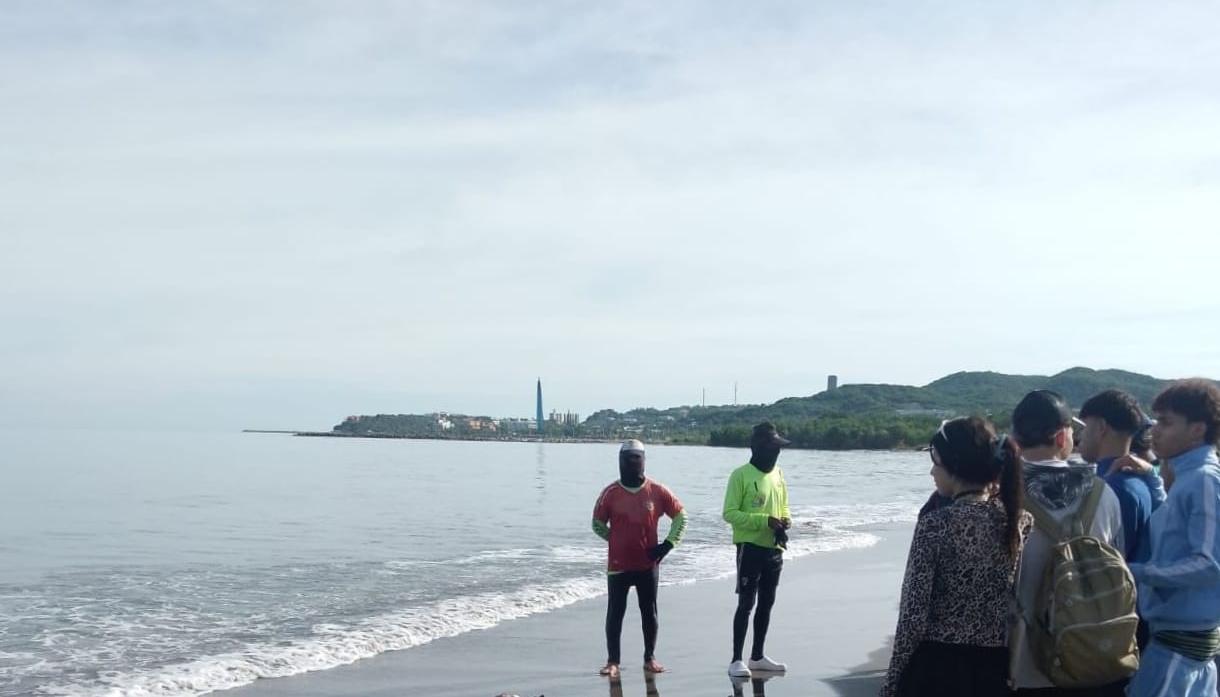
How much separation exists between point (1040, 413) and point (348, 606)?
1123 cm

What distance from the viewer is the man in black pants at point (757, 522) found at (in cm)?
853

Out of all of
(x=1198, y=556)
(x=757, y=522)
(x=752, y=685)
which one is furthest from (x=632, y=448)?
(x=1198, y=556)

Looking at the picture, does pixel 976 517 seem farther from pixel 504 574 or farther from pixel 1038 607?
pixel 504 574

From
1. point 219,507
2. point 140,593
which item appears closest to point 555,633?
point 140,593

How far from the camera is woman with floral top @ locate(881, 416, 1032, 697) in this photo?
12.1ft

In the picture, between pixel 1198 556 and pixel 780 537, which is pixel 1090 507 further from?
pixel 780 537

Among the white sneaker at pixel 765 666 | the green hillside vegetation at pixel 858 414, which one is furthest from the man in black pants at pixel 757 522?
the green hillside vegetation at pixel 858 414

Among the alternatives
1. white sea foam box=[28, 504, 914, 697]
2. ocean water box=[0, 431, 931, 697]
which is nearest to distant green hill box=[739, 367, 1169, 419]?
ocean water box=[0, 431, 931, 697]

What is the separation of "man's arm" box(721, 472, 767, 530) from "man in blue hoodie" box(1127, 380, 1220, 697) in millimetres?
4591

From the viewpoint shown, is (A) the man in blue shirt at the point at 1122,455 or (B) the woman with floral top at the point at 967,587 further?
(A) the man in blue shirt at the point at 1122,455

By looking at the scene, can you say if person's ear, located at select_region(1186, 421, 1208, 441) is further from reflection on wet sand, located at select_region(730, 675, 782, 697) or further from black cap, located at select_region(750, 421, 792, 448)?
reflection on wet sand, located at select_region(730, 675, 782, 697)

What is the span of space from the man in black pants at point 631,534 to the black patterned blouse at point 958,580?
5058mm

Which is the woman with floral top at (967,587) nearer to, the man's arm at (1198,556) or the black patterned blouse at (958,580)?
the black patterned blouse at (958,580)

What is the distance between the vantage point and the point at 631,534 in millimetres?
8797
